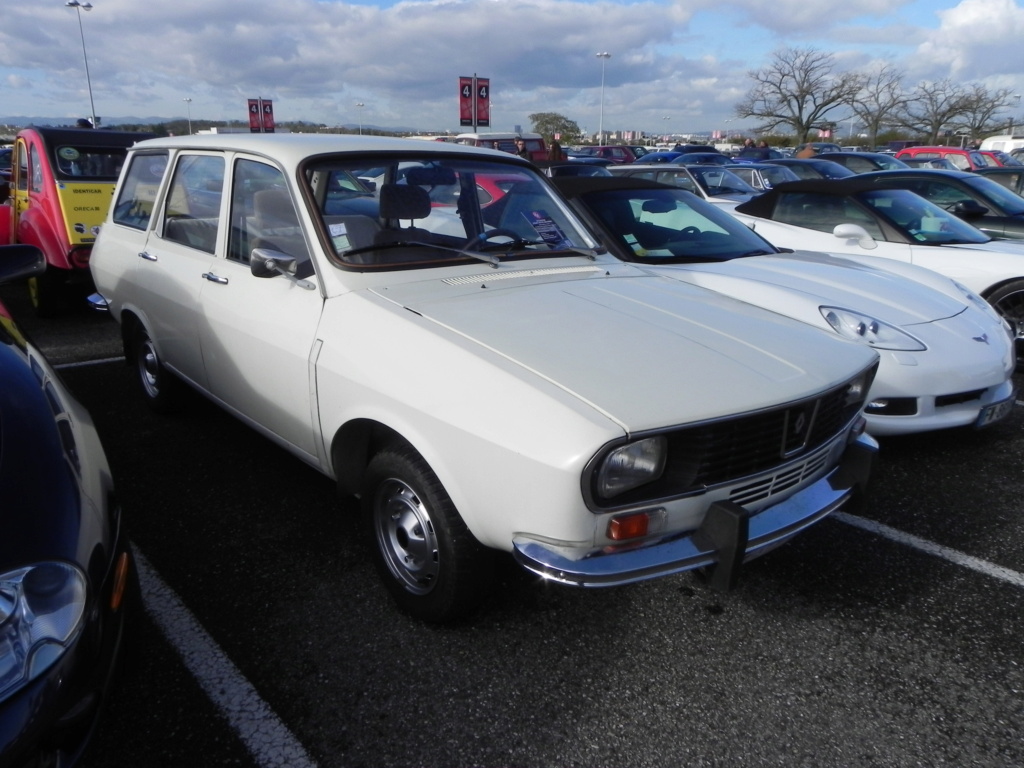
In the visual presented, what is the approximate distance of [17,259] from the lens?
2.99 metres

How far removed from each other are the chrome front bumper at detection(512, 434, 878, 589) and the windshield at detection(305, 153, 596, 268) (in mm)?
1456

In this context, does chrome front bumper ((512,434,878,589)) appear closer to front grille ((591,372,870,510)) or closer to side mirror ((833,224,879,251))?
front grille ((591,372,870,510))

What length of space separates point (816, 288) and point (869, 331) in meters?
0.53

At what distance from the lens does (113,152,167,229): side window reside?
13.8 ft

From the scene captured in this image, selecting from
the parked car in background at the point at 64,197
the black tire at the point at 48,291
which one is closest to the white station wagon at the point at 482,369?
the parked car in background at the point at 64,197

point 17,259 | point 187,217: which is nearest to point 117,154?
point 187,217

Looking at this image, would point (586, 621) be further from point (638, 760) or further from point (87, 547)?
point (87, 547)

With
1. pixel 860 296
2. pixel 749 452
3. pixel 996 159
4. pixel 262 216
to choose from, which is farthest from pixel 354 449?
pixel 996 159

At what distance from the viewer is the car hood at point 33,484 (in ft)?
5.28

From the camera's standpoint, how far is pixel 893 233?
6309 millimetres

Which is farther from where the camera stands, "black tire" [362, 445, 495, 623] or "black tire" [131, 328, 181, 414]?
"black tire" [131, 328, 181, 414]

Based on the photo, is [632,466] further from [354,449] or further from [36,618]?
[36,618]

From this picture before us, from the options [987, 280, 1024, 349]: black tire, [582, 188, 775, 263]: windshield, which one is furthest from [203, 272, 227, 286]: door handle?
[987, 280, 1024, 349]: black tire

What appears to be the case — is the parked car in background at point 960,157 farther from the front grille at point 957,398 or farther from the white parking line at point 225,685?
the white parking line at point 225,685
